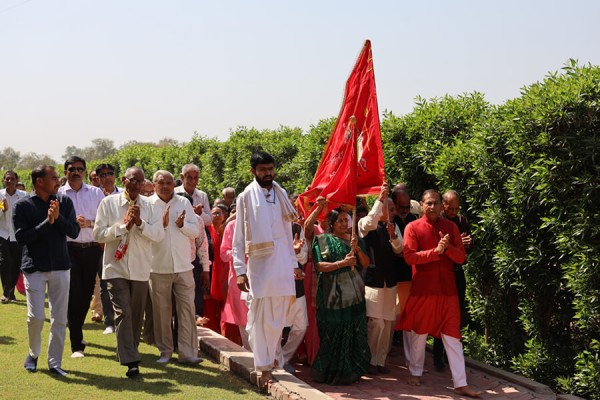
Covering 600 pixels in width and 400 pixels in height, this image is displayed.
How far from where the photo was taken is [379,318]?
338 inches

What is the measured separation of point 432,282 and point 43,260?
4.11m

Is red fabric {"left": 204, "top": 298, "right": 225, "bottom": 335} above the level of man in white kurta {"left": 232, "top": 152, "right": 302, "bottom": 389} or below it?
below

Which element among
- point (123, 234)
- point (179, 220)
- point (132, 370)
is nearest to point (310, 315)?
point (179, 220)

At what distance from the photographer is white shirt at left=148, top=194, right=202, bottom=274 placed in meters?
8.64

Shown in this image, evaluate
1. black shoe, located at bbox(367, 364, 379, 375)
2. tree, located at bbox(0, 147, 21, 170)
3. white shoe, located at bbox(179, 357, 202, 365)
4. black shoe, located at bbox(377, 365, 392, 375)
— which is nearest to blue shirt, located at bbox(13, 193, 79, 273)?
white shoe, located at bbox(179, 357, 202, 365)

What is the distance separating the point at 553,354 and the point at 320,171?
320 cm

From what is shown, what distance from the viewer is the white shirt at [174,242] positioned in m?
8.64

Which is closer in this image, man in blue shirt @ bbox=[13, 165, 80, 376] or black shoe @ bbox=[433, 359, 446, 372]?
man in blue shirt @ bbox=[13, 165, 80, 376]

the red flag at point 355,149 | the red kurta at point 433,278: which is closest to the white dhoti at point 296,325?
the red flag at point 355,149

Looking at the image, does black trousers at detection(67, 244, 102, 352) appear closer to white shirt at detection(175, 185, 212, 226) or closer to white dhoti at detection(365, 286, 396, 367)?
white shirt at detection(175, 185, 212, 226)

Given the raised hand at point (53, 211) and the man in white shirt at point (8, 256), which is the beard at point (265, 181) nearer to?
the raised hand at point (53, 211)

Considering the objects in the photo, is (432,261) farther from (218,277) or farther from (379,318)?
Answer: (218,277)

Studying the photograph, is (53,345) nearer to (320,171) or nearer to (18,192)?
(320,171)

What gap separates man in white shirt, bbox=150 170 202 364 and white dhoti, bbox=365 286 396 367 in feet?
6.62
